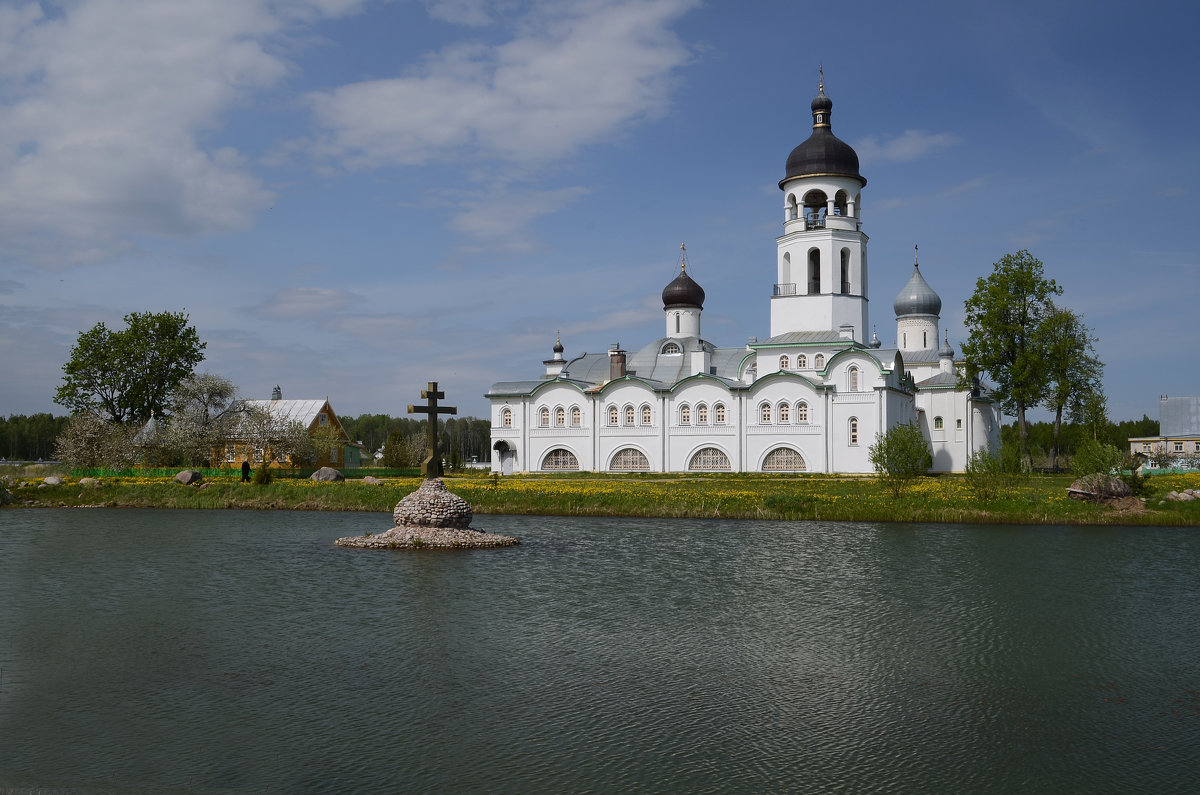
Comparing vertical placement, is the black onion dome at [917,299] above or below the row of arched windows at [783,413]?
above

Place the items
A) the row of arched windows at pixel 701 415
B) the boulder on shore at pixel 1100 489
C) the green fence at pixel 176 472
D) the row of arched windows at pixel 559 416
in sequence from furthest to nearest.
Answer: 1. the row of arched windows at pixel 559 416
2. the row of arched windows at pixel 701 415
3. the green fence at pixel 176 472
4. the boulder on shore at pixel 1100 489

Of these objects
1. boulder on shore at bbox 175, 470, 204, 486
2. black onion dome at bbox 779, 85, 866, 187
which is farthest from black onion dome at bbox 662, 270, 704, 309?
boulder on shore at bbox 175, 470, 204, 486

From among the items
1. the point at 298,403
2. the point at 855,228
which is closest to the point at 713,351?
the point at 855,228

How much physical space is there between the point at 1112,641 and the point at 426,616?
8.92m

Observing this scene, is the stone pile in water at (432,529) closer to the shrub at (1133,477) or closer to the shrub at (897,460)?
the shrub at (897,460)

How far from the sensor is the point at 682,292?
67625 millimetres

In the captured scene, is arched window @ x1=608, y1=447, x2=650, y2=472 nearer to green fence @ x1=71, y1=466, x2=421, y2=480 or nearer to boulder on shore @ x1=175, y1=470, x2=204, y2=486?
green fence @ x1=71, y1=466, x2=421, y2=480

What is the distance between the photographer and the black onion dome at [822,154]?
59938 millimetres

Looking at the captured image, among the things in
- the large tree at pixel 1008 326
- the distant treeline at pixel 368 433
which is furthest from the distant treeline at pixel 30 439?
the large tree at pixel 1008 326

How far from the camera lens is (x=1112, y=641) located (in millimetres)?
12477

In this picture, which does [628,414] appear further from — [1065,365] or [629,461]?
[1065,365]

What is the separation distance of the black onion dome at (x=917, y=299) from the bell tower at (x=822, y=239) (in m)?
12.2

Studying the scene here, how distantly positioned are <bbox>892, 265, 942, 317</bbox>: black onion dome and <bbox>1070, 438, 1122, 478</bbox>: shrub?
138ft

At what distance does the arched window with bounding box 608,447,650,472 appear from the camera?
59.9 meters
